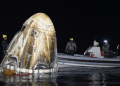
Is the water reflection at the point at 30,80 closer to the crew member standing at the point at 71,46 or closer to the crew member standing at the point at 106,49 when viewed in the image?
the crew member standing at the point at 71,46

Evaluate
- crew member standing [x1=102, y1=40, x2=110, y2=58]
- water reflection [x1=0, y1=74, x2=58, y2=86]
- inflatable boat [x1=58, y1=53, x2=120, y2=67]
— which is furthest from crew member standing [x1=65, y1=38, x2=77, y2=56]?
water reflection [x1=0, y1=74, x2=58, y2=86]

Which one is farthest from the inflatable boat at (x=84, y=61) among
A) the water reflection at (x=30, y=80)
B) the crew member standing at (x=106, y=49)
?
the water reflection at (x=30, y=80)

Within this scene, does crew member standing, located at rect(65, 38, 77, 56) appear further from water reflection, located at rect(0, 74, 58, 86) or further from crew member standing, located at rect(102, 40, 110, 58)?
water reflection, located at rect(0, 74, 58, 86)

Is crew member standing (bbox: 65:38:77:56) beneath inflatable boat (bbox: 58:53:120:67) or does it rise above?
above

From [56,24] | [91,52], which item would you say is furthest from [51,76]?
[56,24]

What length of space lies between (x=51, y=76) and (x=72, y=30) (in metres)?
79.6

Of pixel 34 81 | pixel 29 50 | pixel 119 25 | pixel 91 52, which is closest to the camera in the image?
pixel 34 81

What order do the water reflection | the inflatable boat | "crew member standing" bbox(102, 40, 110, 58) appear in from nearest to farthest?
the water reflection → the inflatable boat → "crew member standing" bbox(102, 40, 110, 58)

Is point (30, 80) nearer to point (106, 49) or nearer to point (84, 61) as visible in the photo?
point (84, 61)

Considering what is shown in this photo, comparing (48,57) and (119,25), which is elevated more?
(119,25)

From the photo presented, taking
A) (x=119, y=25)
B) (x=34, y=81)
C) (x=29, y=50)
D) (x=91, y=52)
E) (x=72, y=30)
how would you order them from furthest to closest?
(x=119, y=25) → (x=72, y=30) → (x=91, y=52) → (x=29, y=50) → (x=34, y=81)

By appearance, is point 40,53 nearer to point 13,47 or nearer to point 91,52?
point 13,47

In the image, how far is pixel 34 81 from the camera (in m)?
12.5

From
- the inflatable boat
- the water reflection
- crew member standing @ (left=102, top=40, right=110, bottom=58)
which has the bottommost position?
the water reflection
